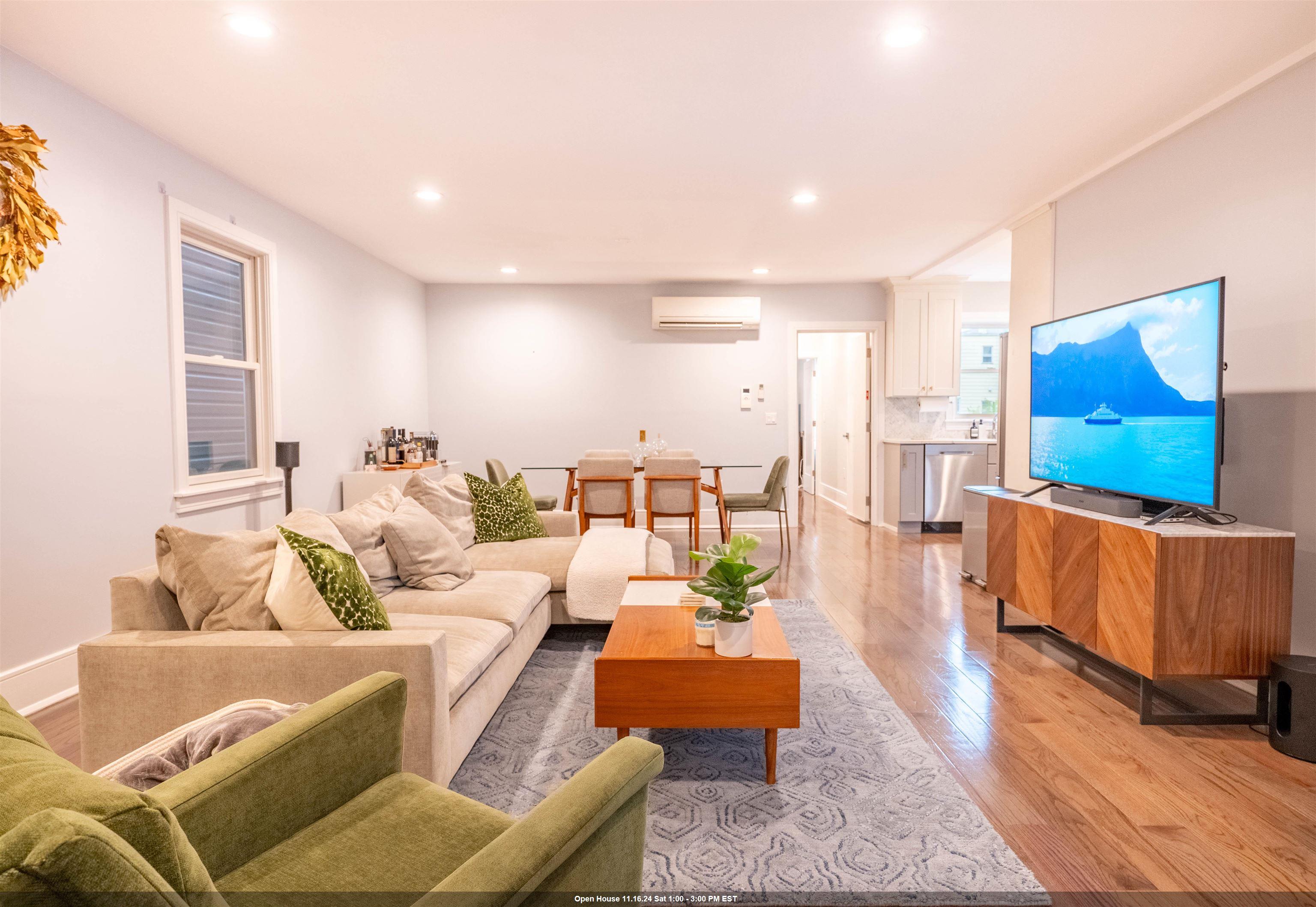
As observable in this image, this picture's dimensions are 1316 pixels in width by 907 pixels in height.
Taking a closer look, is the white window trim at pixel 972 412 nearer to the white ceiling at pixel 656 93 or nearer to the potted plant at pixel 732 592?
the white ceiling at pixel 656 93

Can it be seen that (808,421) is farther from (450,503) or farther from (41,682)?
(41,682)

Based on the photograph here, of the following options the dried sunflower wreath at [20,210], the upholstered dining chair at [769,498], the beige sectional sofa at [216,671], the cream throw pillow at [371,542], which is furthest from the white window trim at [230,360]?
the upholstered dining chair at [769,498]

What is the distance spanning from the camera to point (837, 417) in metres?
9.23

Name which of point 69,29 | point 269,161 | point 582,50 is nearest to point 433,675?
point 582,50

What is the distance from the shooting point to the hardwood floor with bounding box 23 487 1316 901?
5.95 feet

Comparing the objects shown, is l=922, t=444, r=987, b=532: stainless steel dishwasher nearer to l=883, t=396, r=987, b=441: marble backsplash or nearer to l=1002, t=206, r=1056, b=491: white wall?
l=883, t=396, r=987, b=441: marble backsplash

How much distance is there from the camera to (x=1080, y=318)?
136 inches

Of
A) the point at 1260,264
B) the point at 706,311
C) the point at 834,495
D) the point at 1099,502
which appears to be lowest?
the point at 834,495

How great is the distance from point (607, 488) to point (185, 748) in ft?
14.7

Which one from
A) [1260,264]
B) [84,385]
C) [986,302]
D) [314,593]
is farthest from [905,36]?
[986,302]

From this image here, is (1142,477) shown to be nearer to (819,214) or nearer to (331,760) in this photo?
(819,214)

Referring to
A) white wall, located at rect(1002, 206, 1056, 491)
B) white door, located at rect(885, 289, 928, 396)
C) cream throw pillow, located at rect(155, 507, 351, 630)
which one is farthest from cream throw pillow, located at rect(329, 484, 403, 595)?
white door, located at rect(885, 289, 928, 396)

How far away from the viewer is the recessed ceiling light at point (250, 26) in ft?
7.86

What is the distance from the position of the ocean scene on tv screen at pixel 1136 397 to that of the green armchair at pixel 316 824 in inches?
104
